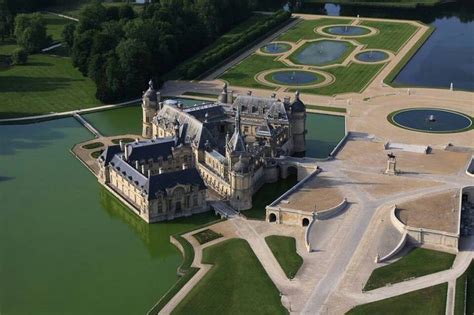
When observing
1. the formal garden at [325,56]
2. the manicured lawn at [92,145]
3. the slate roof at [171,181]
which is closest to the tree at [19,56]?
the formal garden at [325,56]

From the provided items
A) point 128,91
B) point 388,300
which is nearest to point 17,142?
point 128,91

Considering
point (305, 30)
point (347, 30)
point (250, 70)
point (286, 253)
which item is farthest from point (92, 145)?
point (347, 30)

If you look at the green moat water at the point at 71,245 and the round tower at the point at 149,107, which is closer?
the green moat water at the point at 71,245

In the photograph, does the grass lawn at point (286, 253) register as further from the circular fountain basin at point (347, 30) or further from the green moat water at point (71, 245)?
the circular fountain basin at point (347, 30)

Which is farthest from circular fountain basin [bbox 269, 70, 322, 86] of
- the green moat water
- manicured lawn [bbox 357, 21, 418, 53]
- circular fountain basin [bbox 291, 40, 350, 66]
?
the green moat water

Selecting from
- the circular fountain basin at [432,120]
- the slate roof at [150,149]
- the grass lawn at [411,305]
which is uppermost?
the slate roof at [150,149]

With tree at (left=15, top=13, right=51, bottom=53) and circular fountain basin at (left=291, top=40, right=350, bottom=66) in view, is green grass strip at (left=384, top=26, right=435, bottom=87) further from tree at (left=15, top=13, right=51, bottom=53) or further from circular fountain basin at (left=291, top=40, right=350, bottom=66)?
tree at (left=15, top=13, right=51, bottom=53)

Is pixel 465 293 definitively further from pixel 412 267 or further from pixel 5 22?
pixel 5 22
